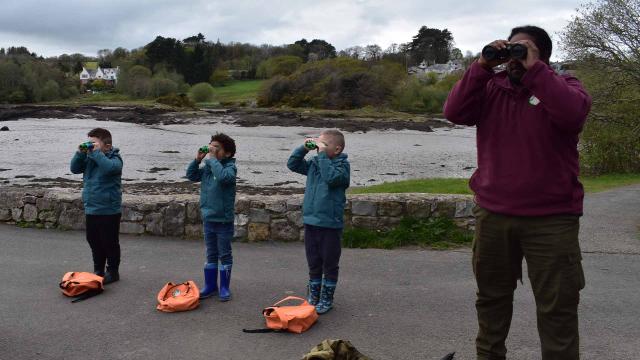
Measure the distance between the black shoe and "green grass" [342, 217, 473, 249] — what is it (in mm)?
2894

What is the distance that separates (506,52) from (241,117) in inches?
2357

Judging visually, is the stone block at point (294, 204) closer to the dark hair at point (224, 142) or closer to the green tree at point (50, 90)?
the dark hair at point (224, 142)

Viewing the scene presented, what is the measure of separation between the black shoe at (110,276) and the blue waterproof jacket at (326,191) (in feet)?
7.90

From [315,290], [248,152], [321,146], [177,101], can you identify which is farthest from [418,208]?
[177,101]

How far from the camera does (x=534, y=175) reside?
9.86ft

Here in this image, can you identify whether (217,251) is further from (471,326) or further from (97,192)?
(471,326)

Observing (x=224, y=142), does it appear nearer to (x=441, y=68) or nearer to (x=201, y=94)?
(x=201, y=94)

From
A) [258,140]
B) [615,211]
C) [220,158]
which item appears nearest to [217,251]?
[220,158]

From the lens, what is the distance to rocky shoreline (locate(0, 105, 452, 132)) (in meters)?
55.6

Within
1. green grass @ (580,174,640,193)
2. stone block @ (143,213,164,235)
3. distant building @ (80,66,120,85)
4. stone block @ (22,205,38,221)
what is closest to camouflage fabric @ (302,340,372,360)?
stone block @ (143,213,164,235)

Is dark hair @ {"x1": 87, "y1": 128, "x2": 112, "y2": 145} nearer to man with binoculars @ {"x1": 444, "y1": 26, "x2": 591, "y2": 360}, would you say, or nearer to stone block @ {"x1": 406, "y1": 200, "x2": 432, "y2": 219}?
stone block @ {"x1": 406, "y1": 200, "x2": 432, "y2": 219}

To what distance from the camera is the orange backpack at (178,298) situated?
5125 millimetres

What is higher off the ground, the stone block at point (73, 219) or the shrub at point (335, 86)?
the shrub at point (335, 86)

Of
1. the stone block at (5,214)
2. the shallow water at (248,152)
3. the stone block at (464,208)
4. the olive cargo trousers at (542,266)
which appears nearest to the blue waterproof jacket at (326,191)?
the olive cargo trousers at (542,266)
